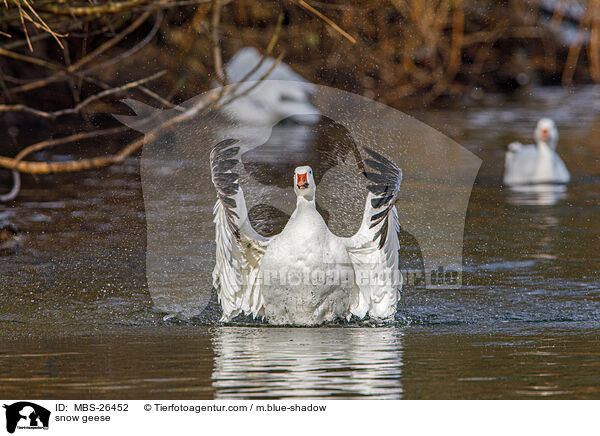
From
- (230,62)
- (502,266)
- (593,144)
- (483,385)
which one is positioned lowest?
(483,385)

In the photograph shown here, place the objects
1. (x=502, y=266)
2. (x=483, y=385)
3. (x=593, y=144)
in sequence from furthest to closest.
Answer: (x=593, y=144), (x=502, y=266), (x=483, y=385)

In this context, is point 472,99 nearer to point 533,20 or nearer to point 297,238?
point 533,20

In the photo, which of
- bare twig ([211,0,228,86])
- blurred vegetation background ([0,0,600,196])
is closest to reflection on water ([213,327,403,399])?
bare twig ([211,0,228,86])

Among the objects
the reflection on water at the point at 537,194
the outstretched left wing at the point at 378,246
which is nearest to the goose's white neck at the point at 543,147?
the reflection on water at the point at 537,194

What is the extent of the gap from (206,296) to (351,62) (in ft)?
39.2

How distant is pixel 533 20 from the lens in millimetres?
20500

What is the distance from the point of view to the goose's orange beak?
6625 millimetres

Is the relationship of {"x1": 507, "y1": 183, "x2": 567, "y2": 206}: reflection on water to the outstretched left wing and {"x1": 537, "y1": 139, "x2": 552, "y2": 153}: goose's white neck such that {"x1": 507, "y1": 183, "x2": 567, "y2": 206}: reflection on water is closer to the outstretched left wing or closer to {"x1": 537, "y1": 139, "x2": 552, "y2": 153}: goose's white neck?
{"x1": 537, "y1": 139, "x2": 552, "y2": 153}: goose's white neck

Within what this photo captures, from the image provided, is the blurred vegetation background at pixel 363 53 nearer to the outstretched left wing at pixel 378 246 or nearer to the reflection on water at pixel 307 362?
the outstretched left wing at pixel 378 246

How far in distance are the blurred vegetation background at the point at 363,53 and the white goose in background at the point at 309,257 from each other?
876 centimetres

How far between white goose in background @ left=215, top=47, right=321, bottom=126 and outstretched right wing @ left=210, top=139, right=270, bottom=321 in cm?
739

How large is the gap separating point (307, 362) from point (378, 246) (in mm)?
1298

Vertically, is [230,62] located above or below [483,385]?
above

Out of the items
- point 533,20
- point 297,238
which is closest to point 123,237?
point 297,238
